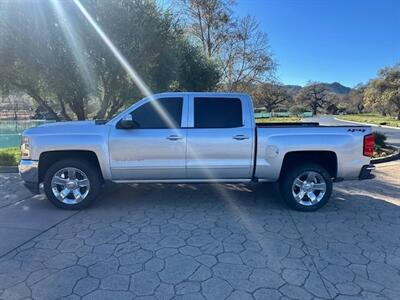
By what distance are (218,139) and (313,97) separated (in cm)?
10769

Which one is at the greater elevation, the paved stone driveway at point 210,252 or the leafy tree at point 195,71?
the leafy tree at point 195,71

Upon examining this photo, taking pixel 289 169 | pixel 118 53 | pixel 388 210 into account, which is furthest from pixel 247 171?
pixel 118 53

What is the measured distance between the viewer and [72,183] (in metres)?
5.38

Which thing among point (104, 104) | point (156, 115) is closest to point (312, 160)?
point (156, 115)

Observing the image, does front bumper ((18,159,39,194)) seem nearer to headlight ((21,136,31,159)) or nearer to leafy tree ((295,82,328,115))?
headlight ((21,136,31,159))

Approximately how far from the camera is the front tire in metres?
5.29

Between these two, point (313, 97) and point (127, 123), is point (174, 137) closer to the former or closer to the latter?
point (127, 123)

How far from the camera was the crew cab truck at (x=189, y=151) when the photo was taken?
17.2ft

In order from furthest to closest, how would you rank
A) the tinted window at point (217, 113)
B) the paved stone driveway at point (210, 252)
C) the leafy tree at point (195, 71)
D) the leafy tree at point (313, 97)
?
the leafy tree at point (313, 97) → the leafy tree at point (195, 71) → the tinted window at point (217, 113) → the paved stone driveway at point (210, 252)

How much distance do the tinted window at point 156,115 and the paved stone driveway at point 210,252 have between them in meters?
1.41

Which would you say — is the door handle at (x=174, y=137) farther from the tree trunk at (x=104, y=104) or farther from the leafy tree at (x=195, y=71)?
the leafy tree at (x=195, y=71)

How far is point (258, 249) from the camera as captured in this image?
13.2ft

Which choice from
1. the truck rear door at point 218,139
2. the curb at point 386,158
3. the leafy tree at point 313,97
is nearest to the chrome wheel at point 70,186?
the truck rear door at point 218,139

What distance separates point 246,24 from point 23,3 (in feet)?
73.9
